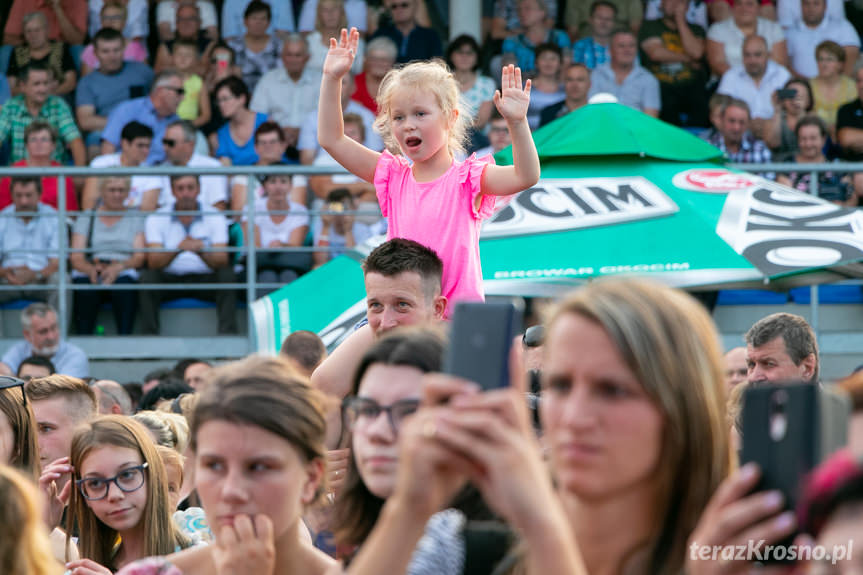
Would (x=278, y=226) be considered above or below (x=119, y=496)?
below

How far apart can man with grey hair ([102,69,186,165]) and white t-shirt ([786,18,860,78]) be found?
5.26 m

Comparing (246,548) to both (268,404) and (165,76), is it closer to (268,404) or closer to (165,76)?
(268,404)

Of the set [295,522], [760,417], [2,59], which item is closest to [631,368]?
[760,417]

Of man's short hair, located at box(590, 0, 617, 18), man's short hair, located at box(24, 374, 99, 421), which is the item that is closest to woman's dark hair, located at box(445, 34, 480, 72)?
man's short hair, located at box(590, 0, 617, 18)

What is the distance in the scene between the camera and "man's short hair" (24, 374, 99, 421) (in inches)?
204

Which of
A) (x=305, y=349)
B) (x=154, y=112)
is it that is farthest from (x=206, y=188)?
(x=305, y=349)

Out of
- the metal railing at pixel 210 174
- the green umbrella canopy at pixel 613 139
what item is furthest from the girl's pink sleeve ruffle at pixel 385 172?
the metal railing at pixel 210 174

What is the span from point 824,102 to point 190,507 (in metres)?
7.66

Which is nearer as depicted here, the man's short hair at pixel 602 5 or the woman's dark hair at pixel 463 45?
the woman's dark hair at pixel 463 45

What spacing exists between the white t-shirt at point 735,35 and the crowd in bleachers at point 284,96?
0.6 inches

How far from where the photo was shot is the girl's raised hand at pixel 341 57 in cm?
497

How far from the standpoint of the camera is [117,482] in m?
4.12

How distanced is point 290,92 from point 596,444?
935cm

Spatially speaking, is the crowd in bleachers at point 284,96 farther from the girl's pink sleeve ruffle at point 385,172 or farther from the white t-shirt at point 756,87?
the girl's pink sleeve ruffle at point 385,172
